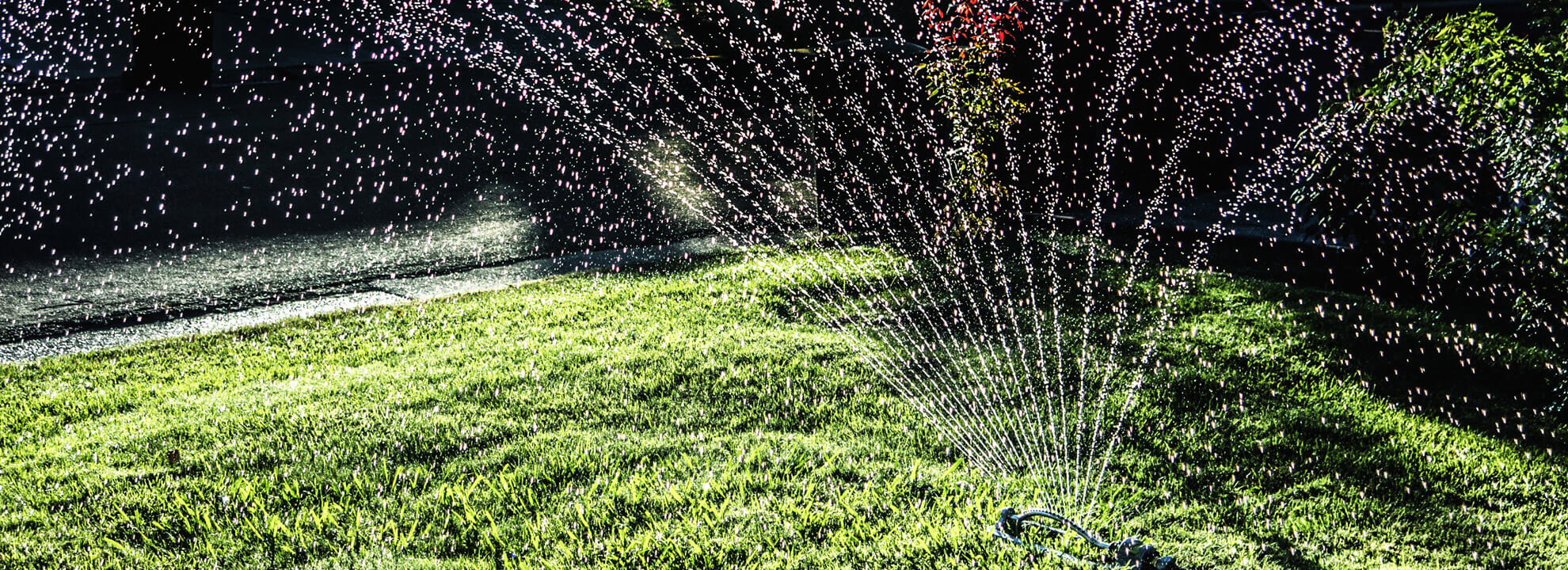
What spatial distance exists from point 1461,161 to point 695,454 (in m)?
3.58

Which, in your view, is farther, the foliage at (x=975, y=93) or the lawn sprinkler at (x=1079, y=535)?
the foliage at (x=975, y=93)

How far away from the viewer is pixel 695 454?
11.4ft

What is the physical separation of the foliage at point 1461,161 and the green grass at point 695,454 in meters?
0.44

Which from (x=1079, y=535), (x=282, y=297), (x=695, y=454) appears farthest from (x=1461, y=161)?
(x=282, y=297)

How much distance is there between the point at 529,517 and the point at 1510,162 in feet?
11.2

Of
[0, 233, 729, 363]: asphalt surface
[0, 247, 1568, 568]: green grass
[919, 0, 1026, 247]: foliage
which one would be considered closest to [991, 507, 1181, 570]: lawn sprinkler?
[0, 247, 1568, 568]: green grass

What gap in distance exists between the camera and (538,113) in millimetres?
11352

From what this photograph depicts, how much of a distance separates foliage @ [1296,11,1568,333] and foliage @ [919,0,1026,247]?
1478mm

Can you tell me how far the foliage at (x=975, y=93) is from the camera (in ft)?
18.6

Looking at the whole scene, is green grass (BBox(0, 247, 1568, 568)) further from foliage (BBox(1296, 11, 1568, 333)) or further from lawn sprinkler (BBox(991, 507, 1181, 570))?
foliage (BBox(1296, 11, 1568, 333))

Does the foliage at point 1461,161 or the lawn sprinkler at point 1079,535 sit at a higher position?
the foliage at point 1461,161

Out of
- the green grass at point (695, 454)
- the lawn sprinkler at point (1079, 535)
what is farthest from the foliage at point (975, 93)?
the lawn sprinkler at point (1079, 535)

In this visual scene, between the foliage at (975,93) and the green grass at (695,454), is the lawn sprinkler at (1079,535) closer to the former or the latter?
the green grass at (695,454)

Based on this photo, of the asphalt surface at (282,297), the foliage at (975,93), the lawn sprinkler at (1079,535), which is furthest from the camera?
the foliage at (975,93)
